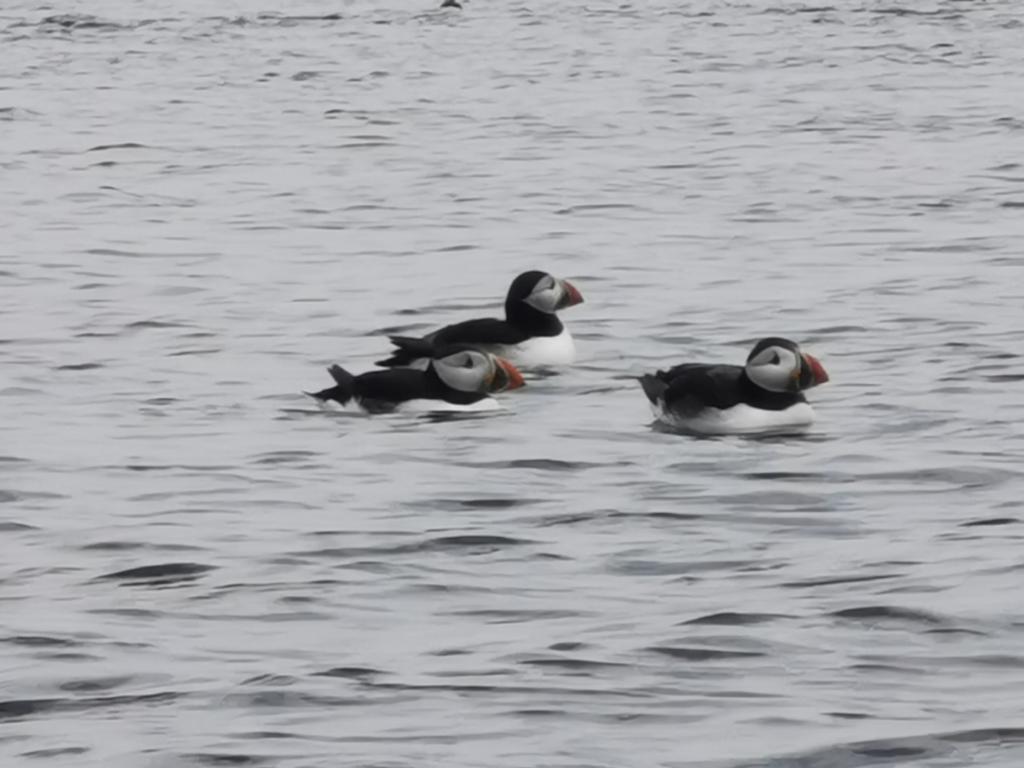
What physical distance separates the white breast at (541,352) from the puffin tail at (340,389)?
66.4 inches

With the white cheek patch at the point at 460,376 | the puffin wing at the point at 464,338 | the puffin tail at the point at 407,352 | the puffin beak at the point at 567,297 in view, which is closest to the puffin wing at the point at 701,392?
the white cheek patch at the point at 460,376

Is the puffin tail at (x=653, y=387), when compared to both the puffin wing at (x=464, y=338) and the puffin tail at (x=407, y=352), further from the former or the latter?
the puffin wing at (x=464, y=338)

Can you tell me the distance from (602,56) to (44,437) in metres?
29.6

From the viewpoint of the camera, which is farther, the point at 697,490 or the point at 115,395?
the point at 115,395

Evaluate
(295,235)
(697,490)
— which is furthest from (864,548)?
(295,235)

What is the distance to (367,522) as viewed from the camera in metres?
11.9

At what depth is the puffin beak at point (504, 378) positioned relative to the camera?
50.5 ft

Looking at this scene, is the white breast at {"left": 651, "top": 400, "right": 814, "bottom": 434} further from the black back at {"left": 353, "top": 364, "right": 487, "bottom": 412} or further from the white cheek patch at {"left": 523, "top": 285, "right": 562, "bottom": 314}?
the white cheek patch at {"left": 523, "top": 285, "right": 562, "bottom": 314}

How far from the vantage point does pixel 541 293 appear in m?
17.1

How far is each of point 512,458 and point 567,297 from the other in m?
3.96

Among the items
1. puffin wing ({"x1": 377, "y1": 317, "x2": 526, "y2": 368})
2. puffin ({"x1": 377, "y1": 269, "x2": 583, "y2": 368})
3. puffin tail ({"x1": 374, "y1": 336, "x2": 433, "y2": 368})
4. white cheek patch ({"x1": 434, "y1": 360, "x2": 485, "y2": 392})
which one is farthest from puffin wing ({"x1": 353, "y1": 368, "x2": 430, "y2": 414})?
puffin ({"x1": 377, "y1": 269, "x2": 583, "y2": 368})

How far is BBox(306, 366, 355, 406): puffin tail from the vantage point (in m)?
15.0

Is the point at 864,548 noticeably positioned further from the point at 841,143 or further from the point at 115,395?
the point at 841,143

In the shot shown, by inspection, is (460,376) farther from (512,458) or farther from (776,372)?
(776,372)
